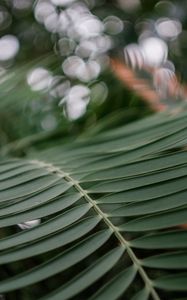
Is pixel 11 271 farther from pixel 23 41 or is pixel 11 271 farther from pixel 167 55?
pixel 23 41

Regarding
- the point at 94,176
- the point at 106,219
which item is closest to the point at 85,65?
the point at 94,176

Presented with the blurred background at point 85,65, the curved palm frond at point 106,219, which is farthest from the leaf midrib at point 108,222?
the blurred background at point 85,65

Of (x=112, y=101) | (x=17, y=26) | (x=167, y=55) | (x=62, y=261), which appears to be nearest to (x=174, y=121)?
(x=62, y=261)

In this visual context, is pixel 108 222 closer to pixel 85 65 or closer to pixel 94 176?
pixel 94 176

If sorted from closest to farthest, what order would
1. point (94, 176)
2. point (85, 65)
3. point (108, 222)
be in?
point (108, 222) → point (94, 176) → point (85, 65)

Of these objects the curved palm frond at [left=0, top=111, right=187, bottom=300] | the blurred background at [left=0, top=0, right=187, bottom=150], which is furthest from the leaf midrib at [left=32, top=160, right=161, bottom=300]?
the blurred background at [left=0, top=0, right=187, bottom=150]

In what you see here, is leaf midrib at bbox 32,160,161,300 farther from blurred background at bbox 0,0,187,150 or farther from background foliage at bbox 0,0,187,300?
blurred background at bbox 0,0,187,150

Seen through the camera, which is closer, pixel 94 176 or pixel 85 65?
pixel 94 176
